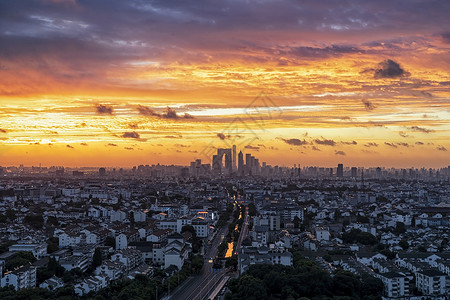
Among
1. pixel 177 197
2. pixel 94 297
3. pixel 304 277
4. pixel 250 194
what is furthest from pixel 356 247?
pixel 250 194

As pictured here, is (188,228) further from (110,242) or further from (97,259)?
(97,259)

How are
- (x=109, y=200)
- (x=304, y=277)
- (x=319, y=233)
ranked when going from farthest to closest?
(x=109, y=200)
(x=319, y=233)
(x=304, y=277)

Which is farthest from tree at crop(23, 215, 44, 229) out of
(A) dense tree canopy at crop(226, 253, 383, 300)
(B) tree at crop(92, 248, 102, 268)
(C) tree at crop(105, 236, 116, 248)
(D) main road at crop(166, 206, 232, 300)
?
(A) dense tree canopy at crop(226, 253, 383, 300)

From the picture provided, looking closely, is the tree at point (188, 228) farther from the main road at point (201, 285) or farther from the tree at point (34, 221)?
the tree at point (34, 221)

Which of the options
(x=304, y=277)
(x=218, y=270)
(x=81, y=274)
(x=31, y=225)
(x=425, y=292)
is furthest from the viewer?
(x=31, y=225)

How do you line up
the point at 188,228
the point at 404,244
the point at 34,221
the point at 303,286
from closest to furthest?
the point at 303,286 → the point at 404,244 → the point at 188,228 → the point at 34,221

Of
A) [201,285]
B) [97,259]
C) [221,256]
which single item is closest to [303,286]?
[201,285]

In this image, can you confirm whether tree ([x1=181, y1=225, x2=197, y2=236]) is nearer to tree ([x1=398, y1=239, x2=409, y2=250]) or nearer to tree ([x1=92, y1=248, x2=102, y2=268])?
tree ([x1=92, y1=248, x2=102, y2=268])

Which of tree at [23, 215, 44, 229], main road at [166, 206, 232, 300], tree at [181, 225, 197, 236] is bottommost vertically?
main road at [166, 206, 232, 300]

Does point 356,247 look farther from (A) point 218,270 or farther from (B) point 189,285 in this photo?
(B) point 189,285

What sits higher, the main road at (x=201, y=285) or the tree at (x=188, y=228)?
the tree at (x=188, y=228)

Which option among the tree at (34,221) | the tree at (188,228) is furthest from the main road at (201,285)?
the tree at (34,221)
